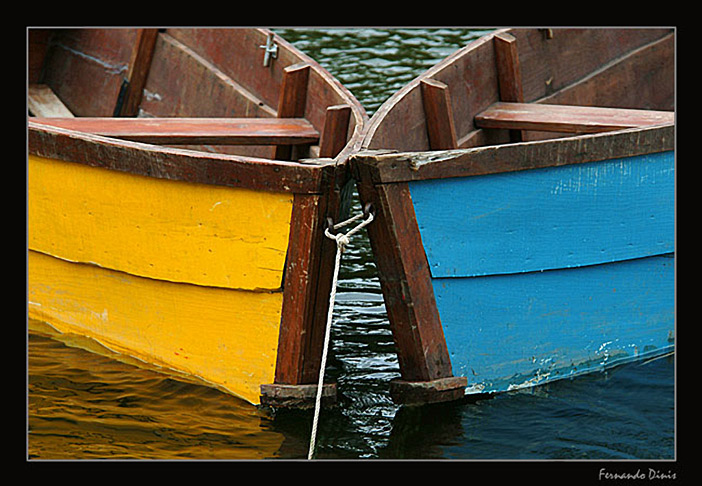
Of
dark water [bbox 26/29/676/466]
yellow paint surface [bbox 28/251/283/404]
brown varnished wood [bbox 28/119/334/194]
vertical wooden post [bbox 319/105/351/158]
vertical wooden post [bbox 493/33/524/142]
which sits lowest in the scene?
dark water [bbox 26/29/676/466]

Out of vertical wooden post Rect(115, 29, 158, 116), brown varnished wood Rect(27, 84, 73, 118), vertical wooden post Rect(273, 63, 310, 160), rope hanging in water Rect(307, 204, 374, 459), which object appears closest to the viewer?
rope hanging in water Rect(307, 204, 374, 459)

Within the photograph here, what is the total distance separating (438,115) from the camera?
13.6 ft

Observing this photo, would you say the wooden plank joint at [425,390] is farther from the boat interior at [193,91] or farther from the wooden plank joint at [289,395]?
the boat interior at [193,91]

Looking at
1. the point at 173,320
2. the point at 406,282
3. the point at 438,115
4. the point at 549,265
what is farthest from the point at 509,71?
the point at 173,320

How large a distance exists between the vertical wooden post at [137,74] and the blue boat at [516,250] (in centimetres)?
208

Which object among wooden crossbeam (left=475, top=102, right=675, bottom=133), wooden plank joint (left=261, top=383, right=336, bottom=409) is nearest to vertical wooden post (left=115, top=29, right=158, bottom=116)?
wooden crossbeam (left=475, top=102, right=675, bottom=133)

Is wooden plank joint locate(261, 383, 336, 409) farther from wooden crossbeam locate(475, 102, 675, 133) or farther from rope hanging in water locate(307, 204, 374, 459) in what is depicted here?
wooden crossbeam locate(475, 102, 675, 133)

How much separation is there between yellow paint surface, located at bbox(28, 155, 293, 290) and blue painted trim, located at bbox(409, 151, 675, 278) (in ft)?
1.72

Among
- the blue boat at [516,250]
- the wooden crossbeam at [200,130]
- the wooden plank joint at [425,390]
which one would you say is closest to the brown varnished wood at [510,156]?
the blue boat at [516,250]

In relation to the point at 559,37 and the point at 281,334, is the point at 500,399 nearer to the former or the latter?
the point at 281,334

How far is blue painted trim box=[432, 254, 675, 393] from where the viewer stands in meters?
3.37

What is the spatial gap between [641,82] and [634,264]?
2613 millimetres

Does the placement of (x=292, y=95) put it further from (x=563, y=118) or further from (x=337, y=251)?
(x=337, y=251)

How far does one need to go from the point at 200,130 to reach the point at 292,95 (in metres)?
0.53
